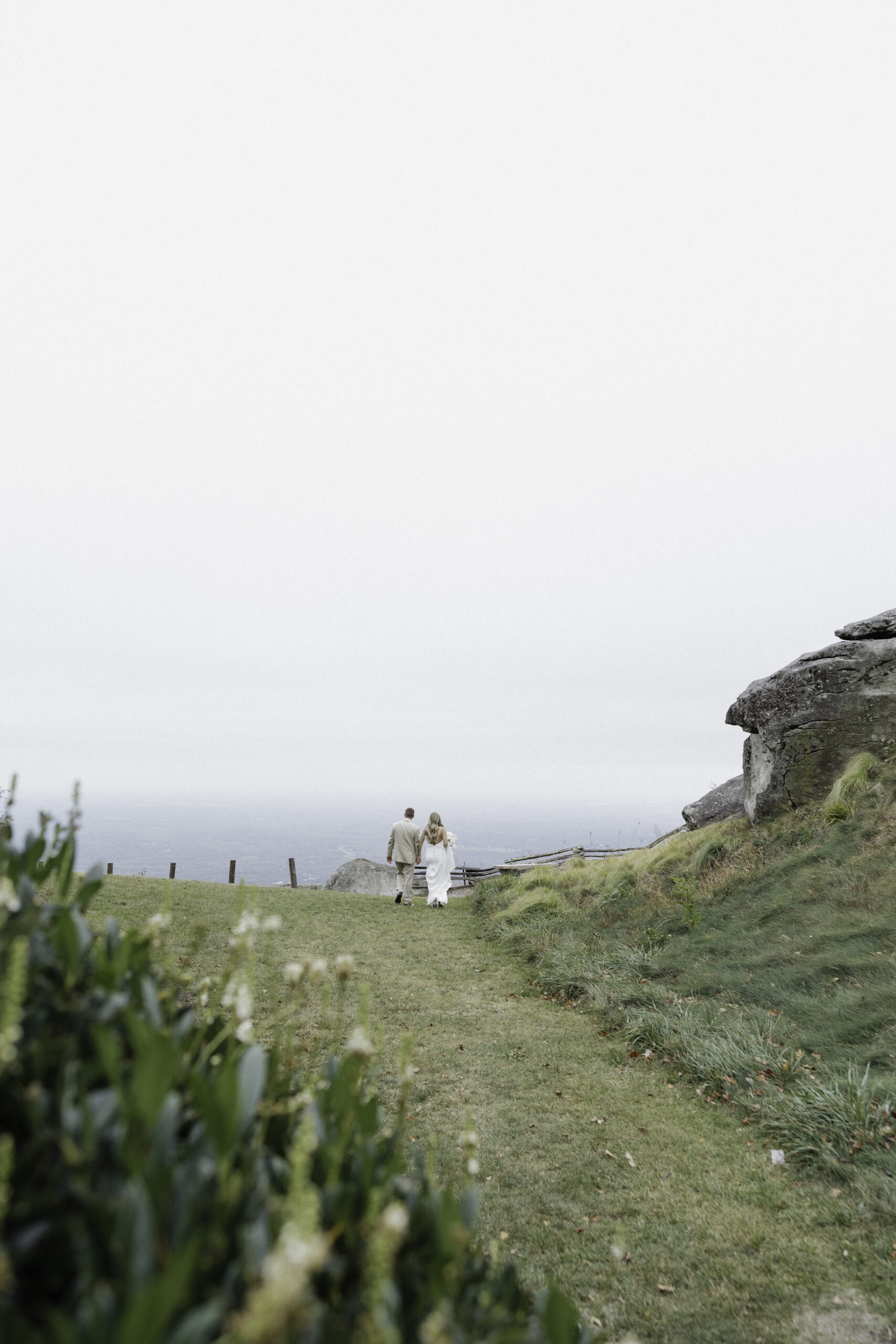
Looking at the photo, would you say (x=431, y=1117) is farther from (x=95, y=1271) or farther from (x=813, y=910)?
(x=813, y=910)

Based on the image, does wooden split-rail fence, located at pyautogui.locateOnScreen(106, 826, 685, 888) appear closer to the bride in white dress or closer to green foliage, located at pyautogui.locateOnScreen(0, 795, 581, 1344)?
the bride in white dress

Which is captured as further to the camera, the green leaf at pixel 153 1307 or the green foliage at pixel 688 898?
the green foliage at pixel 688 898

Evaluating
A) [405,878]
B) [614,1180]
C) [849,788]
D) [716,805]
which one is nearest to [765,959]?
[614,1180]

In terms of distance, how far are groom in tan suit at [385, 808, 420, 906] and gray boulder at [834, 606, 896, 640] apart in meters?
11.2

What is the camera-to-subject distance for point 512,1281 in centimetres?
154

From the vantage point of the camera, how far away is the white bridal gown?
1655 cm

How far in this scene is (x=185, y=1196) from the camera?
1221mm

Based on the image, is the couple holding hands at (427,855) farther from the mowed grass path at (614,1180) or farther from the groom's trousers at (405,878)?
→ the mowed grass path at (614,1180)

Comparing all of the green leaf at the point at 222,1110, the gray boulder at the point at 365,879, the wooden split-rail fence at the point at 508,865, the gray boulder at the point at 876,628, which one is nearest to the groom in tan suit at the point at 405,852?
the gray boulder at the point at 365,879

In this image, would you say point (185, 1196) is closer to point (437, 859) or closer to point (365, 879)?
point (437, 859)

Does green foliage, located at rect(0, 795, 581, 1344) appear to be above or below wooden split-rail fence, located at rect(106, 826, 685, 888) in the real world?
above

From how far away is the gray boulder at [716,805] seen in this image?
19.0 meters

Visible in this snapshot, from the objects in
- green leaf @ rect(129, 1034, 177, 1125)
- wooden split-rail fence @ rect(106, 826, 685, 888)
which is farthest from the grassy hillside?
wooden split-rail fence @ rect(106, 826, 685, 888)

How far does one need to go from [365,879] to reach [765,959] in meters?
16.4
